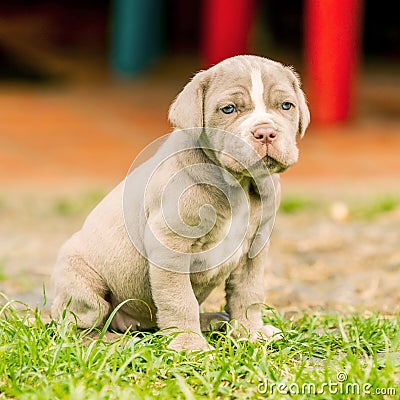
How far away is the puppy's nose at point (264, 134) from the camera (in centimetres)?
347

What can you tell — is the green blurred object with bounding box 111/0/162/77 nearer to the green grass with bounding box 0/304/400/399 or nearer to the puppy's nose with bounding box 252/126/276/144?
the green grass with bounding box 0/304/400/399

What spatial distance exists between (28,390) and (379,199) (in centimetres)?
520

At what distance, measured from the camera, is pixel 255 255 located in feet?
12.9

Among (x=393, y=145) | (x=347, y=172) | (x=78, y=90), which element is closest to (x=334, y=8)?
(x=393, y=145)

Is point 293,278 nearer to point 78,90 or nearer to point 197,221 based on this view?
point 197,221

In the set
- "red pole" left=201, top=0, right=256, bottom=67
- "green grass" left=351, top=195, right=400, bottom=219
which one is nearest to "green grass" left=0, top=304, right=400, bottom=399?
"green grass" left=351, top=195, right=400, bottom=219

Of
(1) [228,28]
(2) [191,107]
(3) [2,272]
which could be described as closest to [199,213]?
(2) [191,107]

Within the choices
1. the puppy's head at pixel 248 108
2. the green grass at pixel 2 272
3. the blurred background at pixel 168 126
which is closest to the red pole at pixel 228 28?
the blurred background at pixel 168 126

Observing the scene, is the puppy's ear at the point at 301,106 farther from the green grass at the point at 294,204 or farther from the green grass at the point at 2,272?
the green grass at the point at 294,204

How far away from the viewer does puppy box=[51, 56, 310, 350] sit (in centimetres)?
360

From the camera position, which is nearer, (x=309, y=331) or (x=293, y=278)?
(x=309, y=331)

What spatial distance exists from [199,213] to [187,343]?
0.52m

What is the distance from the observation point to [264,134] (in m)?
3.47

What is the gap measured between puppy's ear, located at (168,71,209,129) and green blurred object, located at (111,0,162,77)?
533 inches
